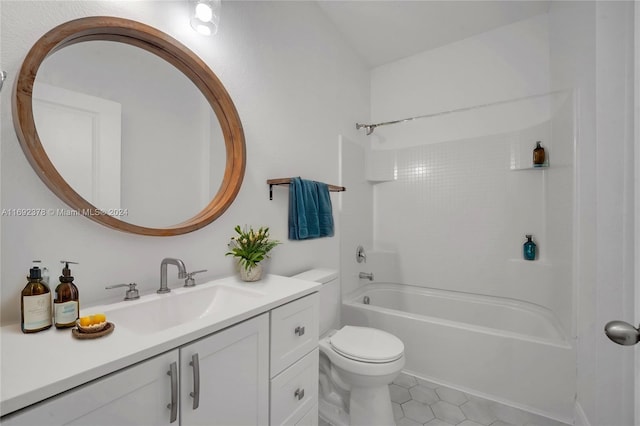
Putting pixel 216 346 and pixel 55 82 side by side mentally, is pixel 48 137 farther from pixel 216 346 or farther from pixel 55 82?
pixel 216 346

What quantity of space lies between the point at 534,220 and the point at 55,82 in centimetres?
296

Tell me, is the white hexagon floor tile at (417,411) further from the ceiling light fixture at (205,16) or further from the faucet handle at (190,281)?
the ceiling light fixture at (205,16)

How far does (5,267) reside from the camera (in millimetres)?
749

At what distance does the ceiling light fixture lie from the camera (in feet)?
3.76

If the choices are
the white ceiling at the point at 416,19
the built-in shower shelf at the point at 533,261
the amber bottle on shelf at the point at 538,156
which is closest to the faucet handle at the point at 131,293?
the white ceiling at the point at 416,19

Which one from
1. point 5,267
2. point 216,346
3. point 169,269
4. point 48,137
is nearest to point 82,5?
point 48,137

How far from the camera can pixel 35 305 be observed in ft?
2.34

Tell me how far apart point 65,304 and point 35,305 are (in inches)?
2.3

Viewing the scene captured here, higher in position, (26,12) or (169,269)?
(26,12)

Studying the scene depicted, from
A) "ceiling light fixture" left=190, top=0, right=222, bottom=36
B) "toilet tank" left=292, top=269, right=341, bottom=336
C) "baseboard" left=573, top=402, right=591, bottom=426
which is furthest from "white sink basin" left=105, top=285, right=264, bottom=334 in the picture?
"baseboard" left=573, top=402, right=591, bottom=426

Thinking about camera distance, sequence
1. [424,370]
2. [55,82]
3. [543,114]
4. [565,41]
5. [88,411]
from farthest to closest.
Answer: [543,114]
[424,370]
[565,41]
[55,82]
[88,411]

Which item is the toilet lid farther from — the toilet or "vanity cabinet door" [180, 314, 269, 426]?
"vanity cabinet door" [180, 314, 269, 426]

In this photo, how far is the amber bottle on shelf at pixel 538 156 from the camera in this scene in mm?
2125

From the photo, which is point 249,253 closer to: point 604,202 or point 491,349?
point 604,202
